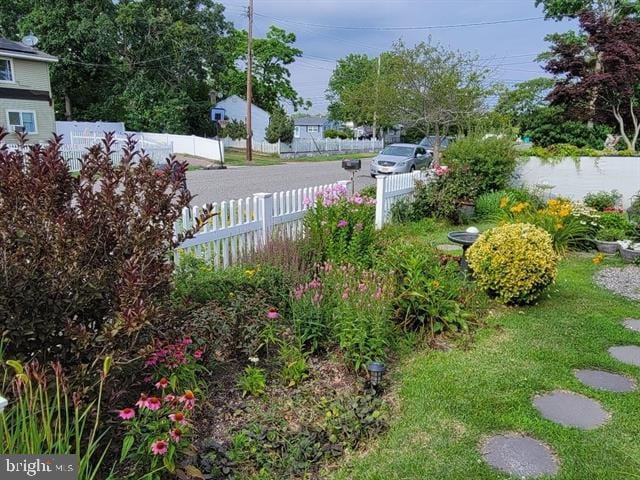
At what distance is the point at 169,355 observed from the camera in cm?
257

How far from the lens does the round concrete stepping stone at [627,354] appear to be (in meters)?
3.71

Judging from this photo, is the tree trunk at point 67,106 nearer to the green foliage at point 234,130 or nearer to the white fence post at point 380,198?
the green foliage at point 234,130

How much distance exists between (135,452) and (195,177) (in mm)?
15854

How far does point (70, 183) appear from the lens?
2.39m

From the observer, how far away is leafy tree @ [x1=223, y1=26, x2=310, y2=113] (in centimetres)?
4047

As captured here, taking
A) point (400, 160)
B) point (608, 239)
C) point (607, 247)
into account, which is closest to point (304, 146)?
point (400, 160)

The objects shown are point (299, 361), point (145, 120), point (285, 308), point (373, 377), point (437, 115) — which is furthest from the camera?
point (145, 120)

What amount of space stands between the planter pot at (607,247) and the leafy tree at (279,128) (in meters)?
24.8

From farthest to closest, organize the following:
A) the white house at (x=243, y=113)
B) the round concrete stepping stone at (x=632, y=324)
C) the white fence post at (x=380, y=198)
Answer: the white house at (x=243, y=113) < the white fence post at (x=380, y=198) < the round concrete stepping stone at (x=632, y=324)

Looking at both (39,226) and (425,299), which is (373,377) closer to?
(425,299)

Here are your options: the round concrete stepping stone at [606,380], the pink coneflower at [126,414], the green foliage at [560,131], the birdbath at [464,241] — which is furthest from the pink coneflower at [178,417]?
the green foliage at [560,131]

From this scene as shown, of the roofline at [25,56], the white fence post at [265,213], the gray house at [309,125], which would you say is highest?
the roofline at [25,56]

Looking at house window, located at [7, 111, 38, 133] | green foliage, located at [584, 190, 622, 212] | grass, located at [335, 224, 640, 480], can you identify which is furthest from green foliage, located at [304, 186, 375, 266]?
house window, located at [7, 111, 38, 133]

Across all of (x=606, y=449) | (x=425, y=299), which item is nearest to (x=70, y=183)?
(x=425, y=299)
